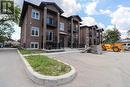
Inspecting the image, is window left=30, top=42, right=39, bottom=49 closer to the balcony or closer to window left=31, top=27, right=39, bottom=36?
window left=31, top=27, right=39, bottom=36

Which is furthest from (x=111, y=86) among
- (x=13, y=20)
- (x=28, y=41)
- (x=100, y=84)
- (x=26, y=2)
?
(x=13, y=20)

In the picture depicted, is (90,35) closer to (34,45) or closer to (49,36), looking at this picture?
(49,36)

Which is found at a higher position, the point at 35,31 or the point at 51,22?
the point at 51,22

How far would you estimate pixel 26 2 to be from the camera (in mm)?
24234

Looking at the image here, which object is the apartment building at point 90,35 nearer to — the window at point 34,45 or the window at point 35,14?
the window at point 34,45

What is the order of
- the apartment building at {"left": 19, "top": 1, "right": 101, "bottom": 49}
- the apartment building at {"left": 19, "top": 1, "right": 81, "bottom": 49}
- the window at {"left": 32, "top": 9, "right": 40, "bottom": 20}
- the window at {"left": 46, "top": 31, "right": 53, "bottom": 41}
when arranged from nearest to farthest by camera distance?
the apartment building at {"left": 19, "top": 1, "right": 81, "bottom": 49}
the apartment building at {"left": 19, "top": 1, "right": 101, "bottom": 49}
the window at {"left": 32, "top": 9, "right": 40, "bottom": 20}
the window at {"left": 46, "top": 31, "right": 53, "bottom": 41}

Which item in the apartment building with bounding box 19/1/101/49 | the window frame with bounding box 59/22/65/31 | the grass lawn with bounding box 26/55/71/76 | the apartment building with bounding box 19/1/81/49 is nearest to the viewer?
the grass lawn with bounding box 26/55/71/76

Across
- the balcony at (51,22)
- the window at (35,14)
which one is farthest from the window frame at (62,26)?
the window at (35,14)

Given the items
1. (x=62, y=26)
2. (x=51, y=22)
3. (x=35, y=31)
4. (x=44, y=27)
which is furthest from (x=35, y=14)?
(x=62, y=26)

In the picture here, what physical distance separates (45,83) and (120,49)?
29.9m

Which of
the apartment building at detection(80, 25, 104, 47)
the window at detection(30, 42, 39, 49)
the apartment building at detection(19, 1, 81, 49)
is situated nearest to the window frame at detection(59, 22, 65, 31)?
the apartment building at detection(19, 1, 81, 49)

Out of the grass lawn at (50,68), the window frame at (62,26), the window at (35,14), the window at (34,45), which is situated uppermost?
the window at (35,14)

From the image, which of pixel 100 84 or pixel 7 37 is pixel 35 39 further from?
pixel 100 84

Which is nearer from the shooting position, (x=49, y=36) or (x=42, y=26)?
(x=42, y=26)
